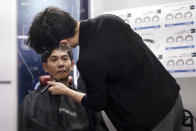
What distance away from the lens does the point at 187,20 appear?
172 centimetres

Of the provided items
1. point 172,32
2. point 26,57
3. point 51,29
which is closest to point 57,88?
point 26,57

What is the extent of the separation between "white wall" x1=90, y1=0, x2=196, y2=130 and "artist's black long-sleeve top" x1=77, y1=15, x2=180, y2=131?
697 mm

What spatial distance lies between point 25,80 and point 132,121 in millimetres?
897

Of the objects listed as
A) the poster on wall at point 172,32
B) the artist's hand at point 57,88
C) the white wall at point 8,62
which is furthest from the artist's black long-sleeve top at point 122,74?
the white wall at point 8,62

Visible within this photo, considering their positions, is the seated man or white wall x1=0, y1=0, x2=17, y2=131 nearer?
the seated man

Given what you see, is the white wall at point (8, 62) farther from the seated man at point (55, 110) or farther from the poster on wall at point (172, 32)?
the poster on wall at point (172, 32)

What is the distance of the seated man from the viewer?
1577 mm

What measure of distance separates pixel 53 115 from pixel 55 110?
1.4 inches

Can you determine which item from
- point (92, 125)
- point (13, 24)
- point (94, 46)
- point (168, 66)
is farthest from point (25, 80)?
point (168, 66)

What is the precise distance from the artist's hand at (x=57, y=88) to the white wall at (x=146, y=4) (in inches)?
27.7

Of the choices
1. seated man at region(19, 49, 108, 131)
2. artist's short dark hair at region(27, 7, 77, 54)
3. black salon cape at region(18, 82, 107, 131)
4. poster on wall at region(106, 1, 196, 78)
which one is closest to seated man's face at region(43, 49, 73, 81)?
seated man at region(19, 49, 108, 131)

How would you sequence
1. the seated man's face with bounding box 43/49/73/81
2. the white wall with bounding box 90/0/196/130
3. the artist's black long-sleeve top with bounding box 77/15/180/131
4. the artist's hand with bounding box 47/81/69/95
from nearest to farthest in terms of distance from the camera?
the artist's black long-sleeve top with bounding box 77/15/180/131
the artist's hand with bounding box 47/81/69/95
the seated man's face with bounding box 43/49/73/81
the white wall with bounding box 90/0/196/130

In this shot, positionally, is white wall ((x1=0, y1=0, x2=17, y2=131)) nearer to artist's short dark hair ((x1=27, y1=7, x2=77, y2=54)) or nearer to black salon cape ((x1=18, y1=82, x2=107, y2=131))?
black salon cape ((x1=18, y1=82, x2=107, y2=131))

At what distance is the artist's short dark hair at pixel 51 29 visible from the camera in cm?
116
